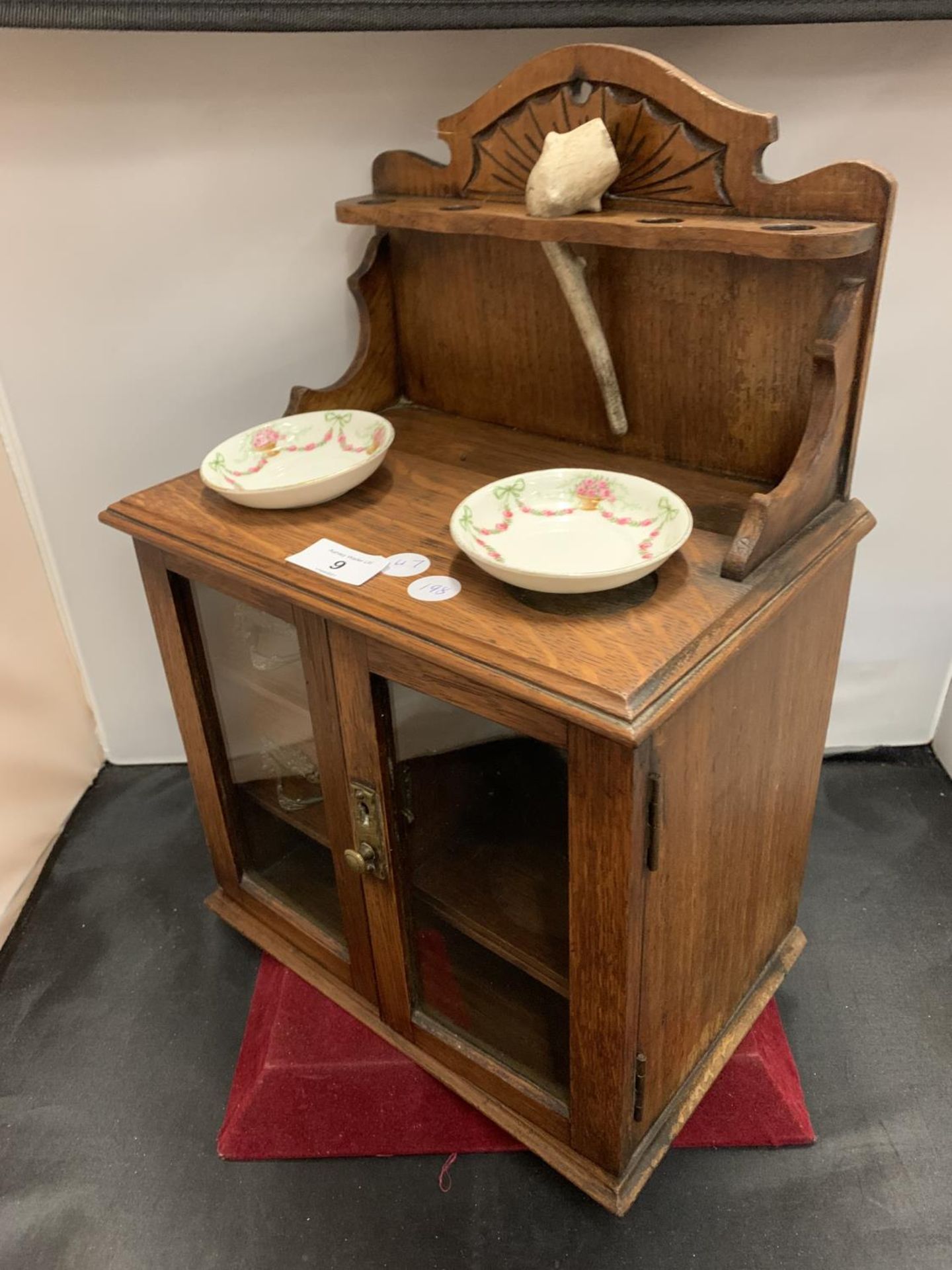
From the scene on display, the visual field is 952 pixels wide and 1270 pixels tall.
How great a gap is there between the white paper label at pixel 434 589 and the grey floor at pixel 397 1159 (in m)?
0.69

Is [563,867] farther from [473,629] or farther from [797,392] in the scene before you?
[797,392]

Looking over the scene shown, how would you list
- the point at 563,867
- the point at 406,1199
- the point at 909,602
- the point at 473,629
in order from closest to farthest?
the point at 473,629, the point at 563,867, the point at 406,1199, the point at 909,602

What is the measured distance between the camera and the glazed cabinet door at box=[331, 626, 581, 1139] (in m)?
0.91

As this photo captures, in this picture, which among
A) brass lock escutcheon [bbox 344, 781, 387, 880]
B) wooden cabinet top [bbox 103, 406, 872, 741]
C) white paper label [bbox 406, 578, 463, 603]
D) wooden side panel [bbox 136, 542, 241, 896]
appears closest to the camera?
wooden cabinet top [bbox 103, 406, 872, 741]

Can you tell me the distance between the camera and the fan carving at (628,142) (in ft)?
2.91

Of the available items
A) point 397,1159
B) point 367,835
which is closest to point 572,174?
point 367,835

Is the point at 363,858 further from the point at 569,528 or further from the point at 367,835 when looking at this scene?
the point at 569,528

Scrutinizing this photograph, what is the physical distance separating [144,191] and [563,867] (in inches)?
39.3

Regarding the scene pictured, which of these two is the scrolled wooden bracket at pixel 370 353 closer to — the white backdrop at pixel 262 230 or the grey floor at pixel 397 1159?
the white backdrop at pixel 262 230

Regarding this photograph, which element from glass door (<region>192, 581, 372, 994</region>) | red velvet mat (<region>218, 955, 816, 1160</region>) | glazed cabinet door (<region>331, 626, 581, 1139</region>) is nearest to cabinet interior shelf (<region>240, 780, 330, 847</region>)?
glass door (<region>192, 581, 372, 994</region>)

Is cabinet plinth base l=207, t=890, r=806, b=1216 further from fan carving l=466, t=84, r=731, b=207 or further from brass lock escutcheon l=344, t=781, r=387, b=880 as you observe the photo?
fan carving l=466, t=84, r=731, b=207

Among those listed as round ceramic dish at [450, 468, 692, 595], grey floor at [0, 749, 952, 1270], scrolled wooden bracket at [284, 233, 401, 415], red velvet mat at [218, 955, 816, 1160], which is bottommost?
grey floor at [0, 749, 952, 1270]

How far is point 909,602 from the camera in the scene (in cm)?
148

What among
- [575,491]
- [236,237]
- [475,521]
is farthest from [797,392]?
[236,237]
